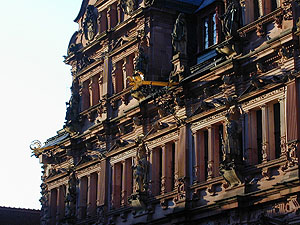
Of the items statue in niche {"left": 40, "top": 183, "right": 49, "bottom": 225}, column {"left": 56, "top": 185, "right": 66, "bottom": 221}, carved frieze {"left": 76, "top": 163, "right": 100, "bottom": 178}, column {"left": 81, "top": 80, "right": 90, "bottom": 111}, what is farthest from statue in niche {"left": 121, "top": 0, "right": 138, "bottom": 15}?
statue in niche {"left": 40, "top": 183, "right": 49, "bottom": 225}

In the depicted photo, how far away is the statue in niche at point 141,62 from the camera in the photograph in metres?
44.6

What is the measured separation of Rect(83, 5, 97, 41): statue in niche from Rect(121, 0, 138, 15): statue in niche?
146 inches

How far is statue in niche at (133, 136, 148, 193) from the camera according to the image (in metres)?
43.0

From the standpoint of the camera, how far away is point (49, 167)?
179 ft

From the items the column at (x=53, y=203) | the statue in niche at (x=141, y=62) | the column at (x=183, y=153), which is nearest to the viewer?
the column at (x=183, y=153)

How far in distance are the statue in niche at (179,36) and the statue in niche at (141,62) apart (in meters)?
2.68

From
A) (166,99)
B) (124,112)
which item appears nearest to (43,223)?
(124,112)

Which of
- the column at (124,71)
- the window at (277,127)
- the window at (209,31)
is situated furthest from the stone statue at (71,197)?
the window at (277,127)

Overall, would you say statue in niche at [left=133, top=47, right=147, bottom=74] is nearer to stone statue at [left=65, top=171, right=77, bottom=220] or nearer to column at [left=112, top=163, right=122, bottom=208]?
column at [left=112, top=163, right=122, bottom=208]

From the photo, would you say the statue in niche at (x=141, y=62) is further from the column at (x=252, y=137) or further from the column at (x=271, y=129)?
the column at (x=271, y=129)

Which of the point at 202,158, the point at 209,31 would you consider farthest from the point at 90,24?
the point at 202,158

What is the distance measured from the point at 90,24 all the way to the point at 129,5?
193 inches

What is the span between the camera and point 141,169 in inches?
1695

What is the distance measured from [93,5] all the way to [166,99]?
41.7 feet
